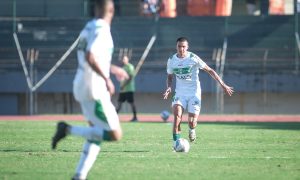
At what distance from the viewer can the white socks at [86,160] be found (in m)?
10.4

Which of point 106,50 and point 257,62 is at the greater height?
point 106,50

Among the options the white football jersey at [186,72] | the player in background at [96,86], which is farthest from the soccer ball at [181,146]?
the player in background at [96,86]

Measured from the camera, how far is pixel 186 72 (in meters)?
17.9

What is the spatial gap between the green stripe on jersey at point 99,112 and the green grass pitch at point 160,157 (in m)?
1.15

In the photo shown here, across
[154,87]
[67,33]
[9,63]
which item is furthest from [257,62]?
[9,63]

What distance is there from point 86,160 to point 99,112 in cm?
63

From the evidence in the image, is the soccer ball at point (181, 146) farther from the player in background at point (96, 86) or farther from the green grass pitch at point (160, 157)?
the player in background at point (96, 86)

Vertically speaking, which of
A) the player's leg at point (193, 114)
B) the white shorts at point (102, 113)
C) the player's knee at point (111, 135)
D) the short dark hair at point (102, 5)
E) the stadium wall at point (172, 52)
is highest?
the short dark hair at point (102, 5)

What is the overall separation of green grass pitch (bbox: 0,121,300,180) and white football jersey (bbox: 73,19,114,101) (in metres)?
1.44

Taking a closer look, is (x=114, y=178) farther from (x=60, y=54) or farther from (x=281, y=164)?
(x=60, y=54)

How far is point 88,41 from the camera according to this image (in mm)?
10680

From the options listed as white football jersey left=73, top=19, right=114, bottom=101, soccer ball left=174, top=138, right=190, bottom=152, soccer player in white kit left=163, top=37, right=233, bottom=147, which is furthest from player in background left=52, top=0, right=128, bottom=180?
soccer player in white kit left=163, top=37, right=233, bottom=147

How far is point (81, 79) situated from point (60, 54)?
25.0 m

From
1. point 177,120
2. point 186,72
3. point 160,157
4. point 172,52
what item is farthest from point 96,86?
point 172,52
